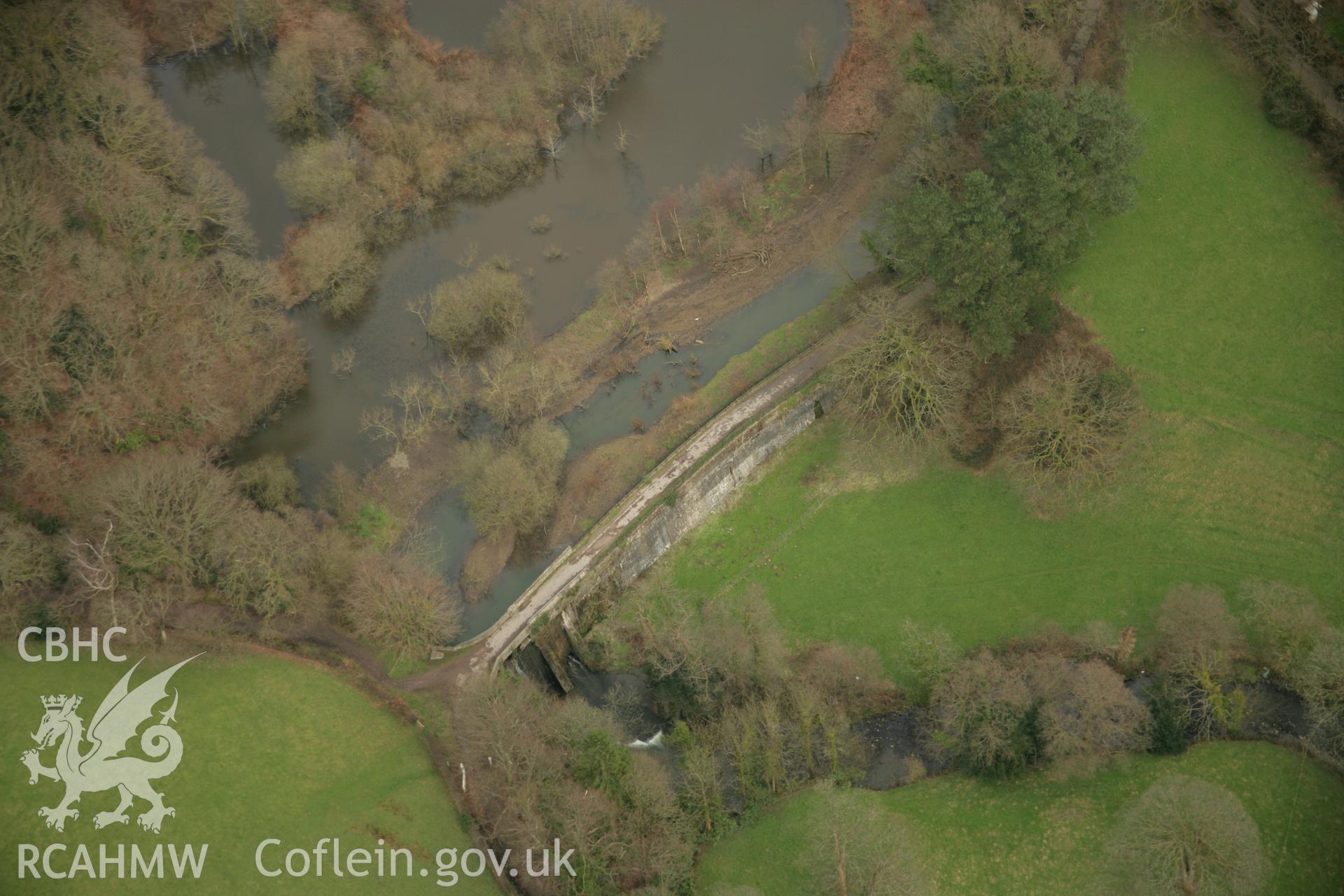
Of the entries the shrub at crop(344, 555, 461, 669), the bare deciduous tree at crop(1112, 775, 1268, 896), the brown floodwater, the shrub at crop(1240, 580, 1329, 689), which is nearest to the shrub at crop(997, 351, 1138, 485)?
the shrub at crop(1240, 580, 1329, 689)

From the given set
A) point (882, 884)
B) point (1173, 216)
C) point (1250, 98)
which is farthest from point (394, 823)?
point (1250, 98)

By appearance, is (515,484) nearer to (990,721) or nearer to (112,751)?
(112,751)

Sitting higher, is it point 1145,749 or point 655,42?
point 655,42

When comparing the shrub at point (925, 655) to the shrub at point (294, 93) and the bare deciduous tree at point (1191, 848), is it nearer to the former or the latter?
the bare deciduous tree at point (1191, 848)

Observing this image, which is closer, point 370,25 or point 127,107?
point 127,107

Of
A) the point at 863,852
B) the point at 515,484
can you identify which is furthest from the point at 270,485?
the point at 863,852

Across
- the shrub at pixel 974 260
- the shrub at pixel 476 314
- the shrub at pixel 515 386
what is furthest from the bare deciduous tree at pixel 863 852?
the shrub at pixel 476 314

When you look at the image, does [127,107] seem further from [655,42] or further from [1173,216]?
[1173,216]
